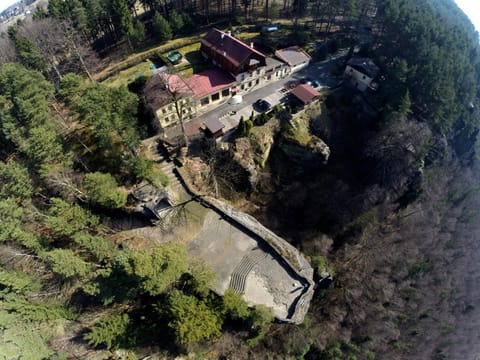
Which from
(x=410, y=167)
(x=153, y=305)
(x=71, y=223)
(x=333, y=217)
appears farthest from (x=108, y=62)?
(x=410, y=167)

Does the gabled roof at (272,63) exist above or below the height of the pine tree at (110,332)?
above

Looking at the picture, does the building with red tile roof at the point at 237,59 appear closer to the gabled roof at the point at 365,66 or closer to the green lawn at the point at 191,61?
the green lawn at the point at 191,61

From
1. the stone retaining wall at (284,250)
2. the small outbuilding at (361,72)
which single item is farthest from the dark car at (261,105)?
the small outbuilding at (361,72)

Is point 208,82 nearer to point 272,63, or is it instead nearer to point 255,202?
point 272,63

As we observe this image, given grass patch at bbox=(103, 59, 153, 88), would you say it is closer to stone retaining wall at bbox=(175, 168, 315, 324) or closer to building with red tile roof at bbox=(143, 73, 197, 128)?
building with red tile roof at bbox=(143, 73, 197, 128)

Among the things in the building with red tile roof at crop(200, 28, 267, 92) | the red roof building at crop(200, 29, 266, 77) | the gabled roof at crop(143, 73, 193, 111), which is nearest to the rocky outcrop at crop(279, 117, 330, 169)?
the building with red tile roof at crop(200, 28, 267, 92)

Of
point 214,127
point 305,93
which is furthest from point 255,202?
point 305,93
